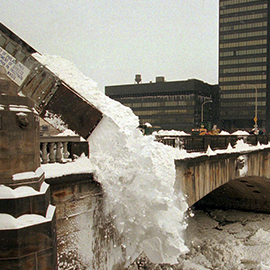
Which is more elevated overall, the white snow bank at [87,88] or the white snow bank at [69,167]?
the white snow bank at [87,88]

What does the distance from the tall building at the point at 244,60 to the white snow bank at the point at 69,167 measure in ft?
290

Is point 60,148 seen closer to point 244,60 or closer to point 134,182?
point 134,182

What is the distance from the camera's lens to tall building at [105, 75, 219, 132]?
287ft

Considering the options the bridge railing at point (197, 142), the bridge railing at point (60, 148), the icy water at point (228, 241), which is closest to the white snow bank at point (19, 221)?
the bridge railing at point (60, 148)

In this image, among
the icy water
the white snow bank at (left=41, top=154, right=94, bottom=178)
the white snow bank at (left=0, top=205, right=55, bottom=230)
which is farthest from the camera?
the icy water

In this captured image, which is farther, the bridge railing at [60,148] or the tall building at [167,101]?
the tall building at [167,101]

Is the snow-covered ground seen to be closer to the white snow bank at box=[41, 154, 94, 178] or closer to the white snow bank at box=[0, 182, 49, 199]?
the white snow bank at box=[41, 154, 94, 178]

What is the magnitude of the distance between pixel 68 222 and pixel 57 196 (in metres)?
0.72

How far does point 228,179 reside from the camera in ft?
51.4

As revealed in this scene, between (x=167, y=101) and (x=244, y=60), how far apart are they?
25128 millimetres

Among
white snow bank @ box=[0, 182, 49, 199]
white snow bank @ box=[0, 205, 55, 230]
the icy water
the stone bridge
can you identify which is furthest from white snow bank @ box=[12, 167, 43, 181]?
the icy water

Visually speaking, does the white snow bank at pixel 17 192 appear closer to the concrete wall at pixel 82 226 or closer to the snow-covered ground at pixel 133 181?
the concrete wall at pixel 82 226

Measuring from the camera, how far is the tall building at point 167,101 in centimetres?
8744

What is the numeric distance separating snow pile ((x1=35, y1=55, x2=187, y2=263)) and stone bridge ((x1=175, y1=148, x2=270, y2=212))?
2.29 meters
